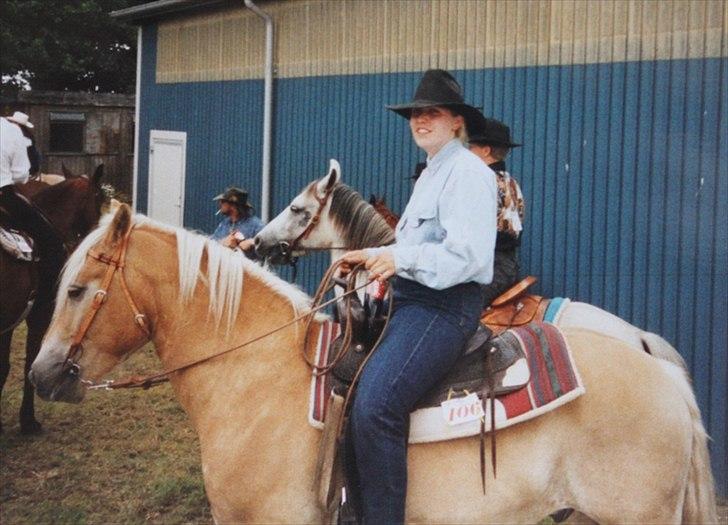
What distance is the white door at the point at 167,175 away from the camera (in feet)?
43.6

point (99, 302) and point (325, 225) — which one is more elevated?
point (325, 225)

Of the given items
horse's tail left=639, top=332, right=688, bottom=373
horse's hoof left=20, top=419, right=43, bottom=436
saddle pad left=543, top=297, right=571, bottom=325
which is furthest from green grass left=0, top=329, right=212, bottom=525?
horse's tail left=639, top=332, right=688, bottom=373

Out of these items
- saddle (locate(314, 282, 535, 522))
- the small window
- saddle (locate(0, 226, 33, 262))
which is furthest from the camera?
the small window

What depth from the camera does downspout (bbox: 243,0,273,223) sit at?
10.7 metres

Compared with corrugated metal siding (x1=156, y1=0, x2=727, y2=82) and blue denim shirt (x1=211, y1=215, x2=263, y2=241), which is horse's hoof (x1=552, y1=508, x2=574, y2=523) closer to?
corrugated metal siding (x1=156, y1=0, x2=727, y2=82)

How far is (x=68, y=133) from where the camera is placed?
68.0ft

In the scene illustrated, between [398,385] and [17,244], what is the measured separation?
4931 millimetres

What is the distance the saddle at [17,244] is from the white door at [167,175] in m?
5.97

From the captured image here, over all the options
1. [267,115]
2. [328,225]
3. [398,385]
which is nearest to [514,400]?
[398,385]

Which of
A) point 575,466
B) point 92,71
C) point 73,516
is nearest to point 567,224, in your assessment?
point 575,466

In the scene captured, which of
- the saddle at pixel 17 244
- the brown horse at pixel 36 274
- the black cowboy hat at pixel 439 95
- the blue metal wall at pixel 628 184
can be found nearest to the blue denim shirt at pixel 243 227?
the brown horse at pixel 36 274

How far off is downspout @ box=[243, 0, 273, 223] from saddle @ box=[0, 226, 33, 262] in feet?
13.0

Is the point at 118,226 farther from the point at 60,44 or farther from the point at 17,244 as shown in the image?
the point at 60,44

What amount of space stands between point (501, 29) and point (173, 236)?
5042 mm
